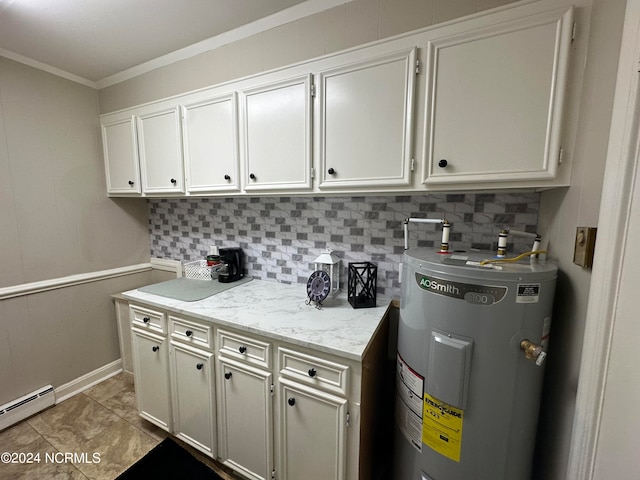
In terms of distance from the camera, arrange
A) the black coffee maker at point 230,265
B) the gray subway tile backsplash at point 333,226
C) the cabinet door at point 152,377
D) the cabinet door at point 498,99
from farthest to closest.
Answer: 1. the black coffee maker at point 230,265
2. the cabinet door at point 152,377
3. the gray subway tile backsplash at point 333,226
4. the cabinet door at point 498,99

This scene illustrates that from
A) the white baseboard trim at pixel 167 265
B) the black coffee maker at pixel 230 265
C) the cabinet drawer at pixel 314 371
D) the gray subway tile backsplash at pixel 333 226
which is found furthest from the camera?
the white baseboard trim at pixel 167 265

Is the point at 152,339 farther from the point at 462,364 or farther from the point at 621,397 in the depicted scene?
the point at 621,397

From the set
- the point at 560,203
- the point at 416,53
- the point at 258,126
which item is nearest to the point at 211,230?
the point at 258,126

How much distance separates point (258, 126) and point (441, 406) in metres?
1.54

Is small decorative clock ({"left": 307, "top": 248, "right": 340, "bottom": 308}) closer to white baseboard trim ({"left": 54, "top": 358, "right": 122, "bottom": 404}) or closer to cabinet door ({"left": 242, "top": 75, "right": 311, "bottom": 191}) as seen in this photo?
cabinet door ({"left": 242, "top": 75, "right": 311, "bottom": 191})

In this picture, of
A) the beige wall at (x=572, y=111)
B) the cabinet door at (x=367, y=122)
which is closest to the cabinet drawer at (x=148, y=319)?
the cabinet door at (x=367, y=122)

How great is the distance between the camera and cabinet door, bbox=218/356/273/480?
46.6 inches

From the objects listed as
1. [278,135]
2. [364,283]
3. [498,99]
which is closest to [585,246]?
[498,99]

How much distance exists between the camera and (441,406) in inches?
36.2

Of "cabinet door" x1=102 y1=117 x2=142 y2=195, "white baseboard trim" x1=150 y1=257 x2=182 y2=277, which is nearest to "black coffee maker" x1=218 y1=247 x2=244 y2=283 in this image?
"white baseboard trim" x1=150 y1=257 x2=182 y2=277

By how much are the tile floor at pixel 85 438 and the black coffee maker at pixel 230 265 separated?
107 centimetres

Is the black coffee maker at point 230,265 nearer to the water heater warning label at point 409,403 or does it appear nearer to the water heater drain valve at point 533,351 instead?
the water heater warning label at point 409,403

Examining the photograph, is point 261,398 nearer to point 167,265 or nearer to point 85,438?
point 85,438

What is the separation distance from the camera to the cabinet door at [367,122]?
107 centimetres
